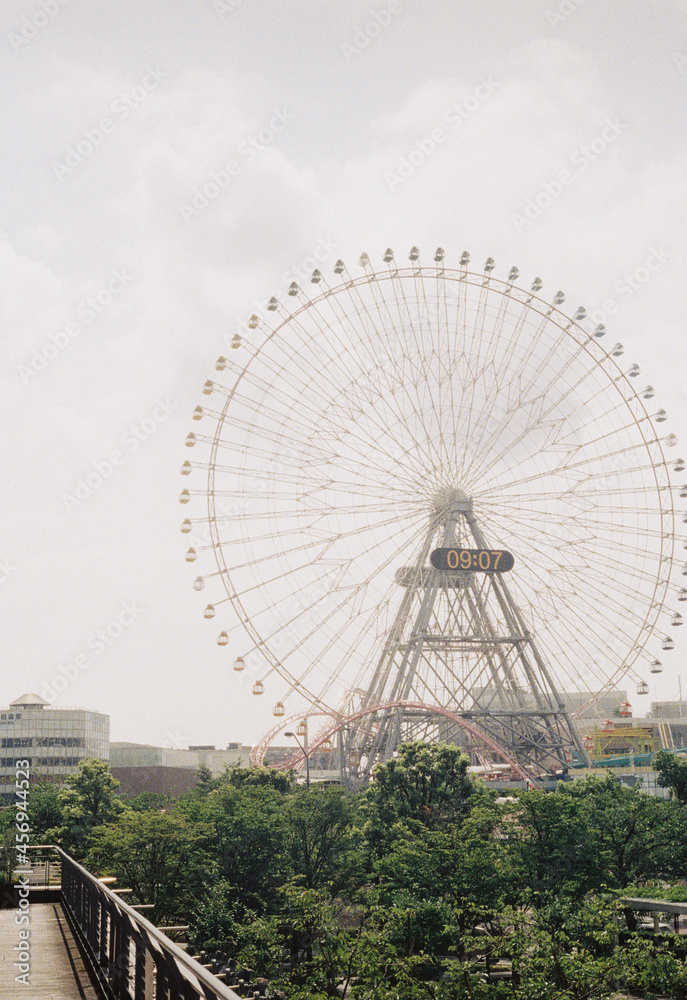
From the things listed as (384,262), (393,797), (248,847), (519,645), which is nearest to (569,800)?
(393,797)

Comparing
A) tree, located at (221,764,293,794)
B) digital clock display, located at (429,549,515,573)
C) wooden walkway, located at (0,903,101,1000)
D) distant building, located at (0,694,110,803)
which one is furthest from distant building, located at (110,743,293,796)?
wooden walkway, located at (0,903,101,1000)

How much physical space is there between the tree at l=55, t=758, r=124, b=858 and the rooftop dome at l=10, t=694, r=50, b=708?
62.9 metres

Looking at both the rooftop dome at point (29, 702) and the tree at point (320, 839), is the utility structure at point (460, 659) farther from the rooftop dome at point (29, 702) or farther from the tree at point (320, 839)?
the rooftop dome at point (29, 702)

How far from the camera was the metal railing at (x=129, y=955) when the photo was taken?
5578 millimetres

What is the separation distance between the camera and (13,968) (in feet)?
37.4

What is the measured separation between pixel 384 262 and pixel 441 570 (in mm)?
20126

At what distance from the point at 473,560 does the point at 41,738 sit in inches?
2920

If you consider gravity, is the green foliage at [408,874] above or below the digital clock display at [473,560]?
below

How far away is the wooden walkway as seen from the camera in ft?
31.6

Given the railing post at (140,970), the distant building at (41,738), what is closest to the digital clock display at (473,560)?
the railing post at (140,970)

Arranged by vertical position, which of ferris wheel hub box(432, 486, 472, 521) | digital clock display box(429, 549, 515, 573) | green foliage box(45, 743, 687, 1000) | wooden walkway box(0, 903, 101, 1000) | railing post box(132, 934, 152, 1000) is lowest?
green foliage box(45, 743, 687, 1000)

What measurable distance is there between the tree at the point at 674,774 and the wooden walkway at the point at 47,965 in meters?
44.1

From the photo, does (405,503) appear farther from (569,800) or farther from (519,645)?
(569,800)

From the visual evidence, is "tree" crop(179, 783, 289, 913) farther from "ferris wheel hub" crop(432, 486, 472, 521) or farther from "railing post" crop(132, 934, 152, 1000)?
"railing post" crop(132, 934, 152, 1000)
